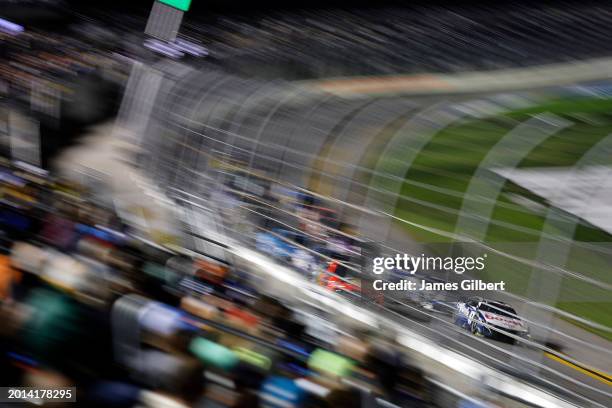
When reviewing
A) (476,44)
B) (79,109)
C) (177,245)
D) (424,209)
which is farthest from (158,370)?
(476,44)

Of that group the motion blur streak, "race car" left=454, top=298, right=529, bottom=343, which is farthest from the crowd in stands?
"race car" left=454, top=298, right=529, bottom=343

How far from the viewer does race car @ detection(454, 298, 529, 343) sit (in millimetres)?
3227

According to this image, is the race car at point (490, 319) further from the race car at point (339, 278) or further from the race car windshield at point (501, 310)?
the race car at point (339, 278)

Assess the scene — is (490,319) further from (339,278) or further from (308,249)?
(308,249)

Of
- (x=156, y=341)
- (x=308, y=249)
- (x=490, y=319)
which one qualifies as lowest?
(x=156, y=341)

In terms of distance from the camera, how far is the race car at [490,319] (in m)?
3.23

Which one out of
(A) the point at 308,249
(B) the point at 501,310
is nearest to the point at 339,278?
(A) the point at 308,249

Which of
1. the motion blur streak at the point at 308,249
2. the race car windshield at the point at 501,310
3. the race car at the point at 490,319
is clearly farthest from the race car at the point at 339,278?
the race car windshield at the point at 501,310

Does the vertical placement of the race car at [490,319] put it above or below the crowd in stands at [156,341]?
above

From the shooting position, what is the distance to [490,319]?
3.28 metres

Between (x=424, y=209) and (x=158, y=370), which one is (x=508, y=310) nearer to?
(x=424, y=209)

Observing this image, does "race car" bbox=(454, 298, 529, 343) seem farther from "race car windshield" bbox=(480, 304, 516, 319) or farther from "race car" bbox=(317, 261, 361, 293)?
"race car" bbox=(317, 261, 361, 293)

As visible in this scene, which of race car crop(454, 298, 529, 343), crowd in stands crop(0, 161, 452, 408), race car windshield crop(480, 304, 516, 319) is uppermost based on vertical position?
race car windshield crop(480, 304, 516, 319)

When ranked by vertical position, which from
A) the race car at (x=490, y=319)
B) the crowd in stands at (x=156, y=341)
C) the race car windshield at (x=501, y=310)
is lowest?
the crowd in stands at (x=156, y=341)
